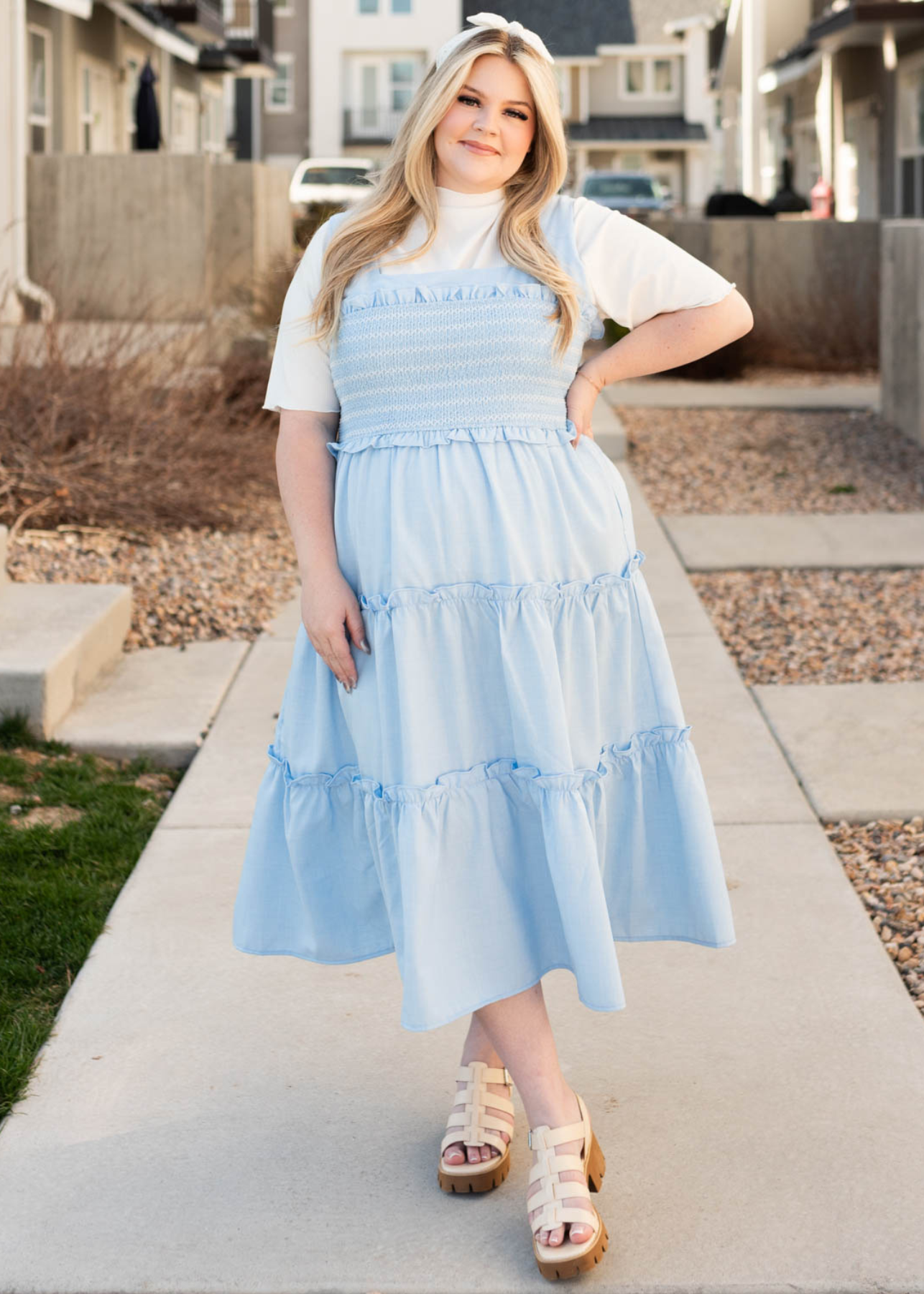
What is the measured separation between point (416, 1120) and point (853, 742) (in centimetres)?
221

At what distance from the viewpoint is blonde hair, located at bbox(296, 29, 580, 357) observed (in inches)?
87.7

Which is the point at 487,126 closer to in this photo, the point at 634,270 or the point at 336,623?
the point at 634,270

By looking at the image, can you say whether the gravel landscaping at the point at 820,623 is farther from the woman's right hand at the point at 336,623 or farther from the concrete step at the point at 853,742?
the woman's right hand at the point at 336,623

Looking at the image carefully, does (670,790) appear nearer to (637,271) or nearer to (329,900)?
(329,900)

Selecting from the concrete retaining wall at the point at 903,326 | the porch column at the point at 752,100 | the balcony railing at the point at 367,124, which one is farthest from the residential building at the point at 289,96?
the concrete retaining wall at the point at 903,326

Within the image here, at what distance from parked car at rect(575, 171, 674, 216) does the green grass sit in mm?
26105

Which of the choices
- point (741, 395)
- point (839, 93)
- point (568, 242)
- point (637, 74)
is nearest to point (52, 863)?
point (568, 242)

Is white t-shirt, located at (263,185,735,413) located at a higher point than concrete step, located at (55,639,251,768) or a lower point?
higher

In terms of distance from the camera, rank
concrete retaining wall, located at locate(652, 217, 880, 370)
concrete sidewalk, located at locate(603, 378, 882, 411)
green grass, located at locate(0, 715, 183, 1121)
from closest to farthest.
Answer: green grass, located at locate(0, 715, 183, 1121)
concrete sidewalk, located at locate(603, 378, 882, 411)
concrete retaining wall, located at locate(652, 217, 880, 370)

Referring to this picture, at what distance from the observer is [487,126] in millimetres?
2230

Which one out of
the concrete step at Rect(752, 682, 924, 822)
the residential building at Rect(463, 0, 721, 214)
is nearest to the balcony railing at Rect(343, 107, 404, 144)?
the residential building at Rect(463, 0, 721, 214)

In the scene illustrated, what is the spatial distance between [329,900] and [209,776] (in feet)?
6.18

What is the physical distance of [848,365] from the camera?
13344mm

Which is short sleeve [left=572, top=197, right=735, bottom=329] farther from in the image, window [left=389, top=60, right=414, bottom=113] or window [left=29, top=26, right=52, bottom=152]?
window [left=389, top=60, right=414, bottom=113]
